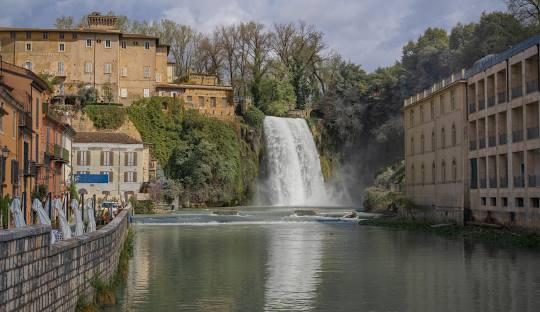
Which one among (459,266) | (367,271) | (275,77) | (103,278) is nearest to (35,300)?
(103,278)

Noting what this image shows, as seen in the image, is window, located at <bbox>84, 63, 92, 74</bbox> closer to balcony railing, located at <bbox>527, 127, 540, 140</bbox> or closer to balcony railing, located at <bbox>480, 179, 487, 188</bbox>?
balcony railing, located at <bbox>480, 179, 487, 188</bbox>

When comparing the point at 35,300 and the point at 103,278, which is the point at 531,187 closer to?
the point at 103,278

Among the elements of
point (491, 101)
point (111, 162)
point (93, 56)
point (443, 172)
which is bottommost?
point (443, 172)

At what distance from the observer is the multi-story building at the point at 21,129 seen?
102 feet

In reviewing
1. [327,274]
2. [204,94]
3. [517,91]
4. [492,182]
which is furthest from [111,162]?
[327,274]

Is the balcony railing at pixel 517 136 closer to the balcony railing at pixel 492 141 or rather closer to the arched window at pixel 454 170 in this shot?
the balcony railing at pixel 492 141

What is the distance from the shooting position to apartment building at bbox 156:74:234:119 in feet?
261

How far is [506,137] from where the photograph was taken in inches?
1529

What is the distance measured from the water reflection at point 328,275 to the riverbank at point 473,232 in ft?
4.99

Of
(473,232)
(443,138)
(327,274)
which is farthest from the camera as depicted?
(443,138)

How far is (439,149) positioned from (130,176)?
101ft

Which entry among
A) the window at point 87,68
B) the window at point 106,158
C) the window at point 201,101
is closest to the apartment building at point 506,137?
the window at point 106,158

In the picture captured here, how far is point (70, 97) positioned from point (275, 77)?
92.6 ft

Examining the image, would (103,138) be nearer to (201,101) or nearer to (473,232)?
(201,101)
